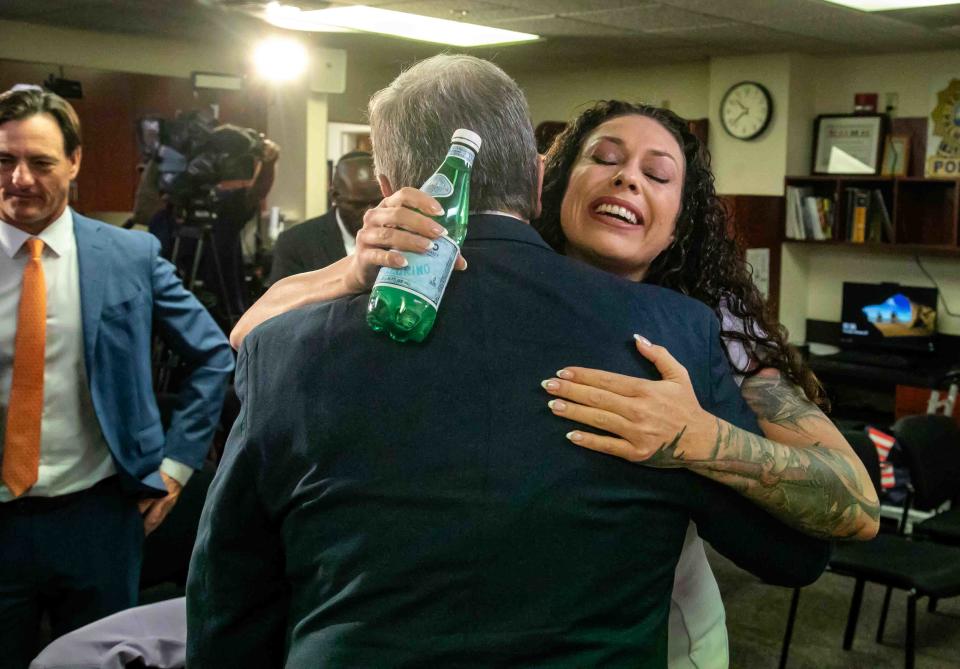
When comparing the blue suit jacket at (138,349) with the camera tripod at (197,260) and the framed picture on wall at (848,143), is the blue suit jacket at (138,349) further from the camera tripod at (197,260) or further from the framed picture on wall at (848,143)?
the framed picture on wall at (848,143)

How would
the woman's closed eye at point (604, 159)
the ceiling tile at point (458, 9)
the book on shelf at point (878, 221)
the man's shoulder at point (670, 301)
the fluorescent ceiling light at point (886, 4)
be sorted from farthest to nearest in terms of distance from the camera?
the book on shelf at point (878, 221)
the ceiling tile at point (458, 9)
the fluorescent ceiling light at point (886, 4)
the woman's closed eye at point (604, 159)
the man's shoulder at point (670, 301)

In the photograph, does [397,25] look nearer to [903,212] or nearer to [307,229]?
[307,229]

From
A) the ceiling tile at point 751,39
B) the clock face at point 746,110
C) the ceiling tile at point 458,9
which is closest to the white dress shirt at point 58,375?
the ceiling tile at point 458,9

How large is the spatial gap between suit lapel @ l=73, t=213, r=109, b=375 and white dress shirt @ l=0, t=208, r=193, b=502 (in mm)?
25

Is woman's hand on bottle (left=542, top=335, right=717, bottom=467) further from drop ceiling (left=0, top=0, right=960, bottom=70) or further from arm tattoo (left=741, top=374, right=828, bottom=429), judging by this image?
drop ceiling (left=0, top=0, right=960, bottom=70)

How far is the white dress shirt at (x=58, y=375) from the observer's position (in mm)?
2057

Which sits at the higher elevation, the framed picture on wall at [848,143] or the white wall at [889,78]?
the white wall at [889,78]

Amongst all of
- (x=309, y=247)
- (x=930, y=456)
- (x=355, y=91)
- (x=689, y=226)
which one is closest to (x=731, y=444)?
(x=689, y=226)

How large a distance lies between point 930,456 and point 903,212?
9.66 ft

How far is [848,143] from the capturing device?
258 inches

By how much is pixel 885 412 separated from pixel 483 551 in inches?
228

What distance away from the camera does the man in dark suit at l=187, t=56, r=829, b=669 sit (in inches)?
38.8

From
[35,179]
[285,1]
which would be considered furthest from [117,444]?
[285,1]

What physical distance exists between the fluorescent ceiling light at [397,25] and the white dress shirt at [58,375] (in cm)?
331
